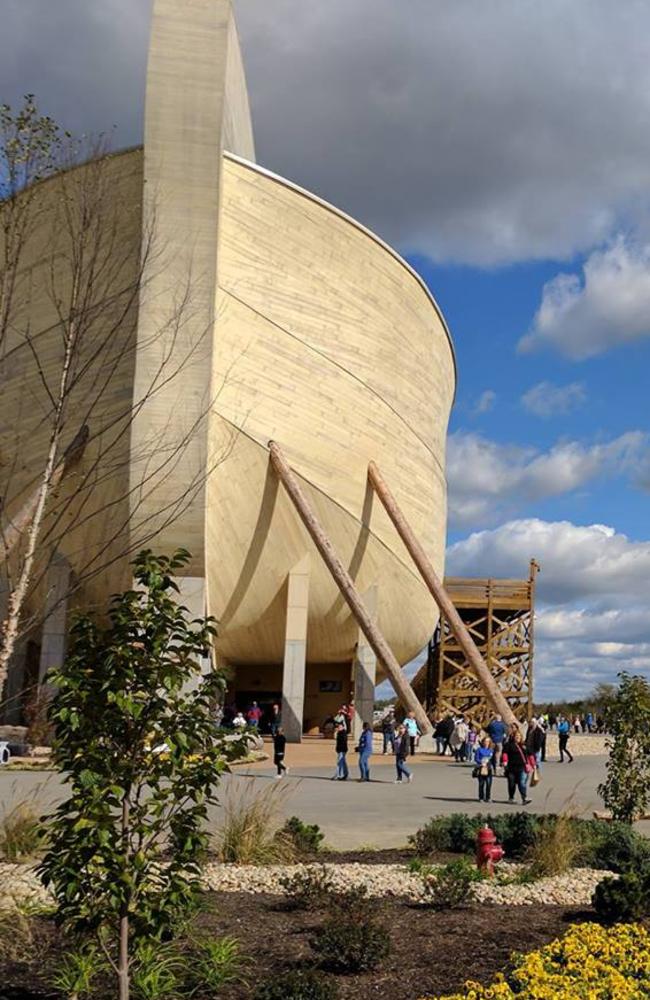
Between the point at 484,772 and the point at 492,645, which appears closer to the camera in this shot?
the point at 484,772

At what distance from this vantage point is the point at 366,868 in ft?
27.8

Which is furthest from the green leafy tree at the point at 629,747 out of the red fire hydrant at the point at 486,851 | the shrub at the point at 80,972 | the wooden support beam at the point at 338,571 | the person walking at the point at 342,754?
the wooden support beam at the point at 338,571

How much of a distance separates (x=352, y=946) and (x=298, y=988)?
0.79m

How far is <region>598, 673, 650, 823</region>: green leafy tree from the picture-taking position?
1141cm

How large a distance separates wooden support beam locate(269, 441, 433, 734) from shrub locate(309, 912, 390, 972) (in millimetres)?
17759

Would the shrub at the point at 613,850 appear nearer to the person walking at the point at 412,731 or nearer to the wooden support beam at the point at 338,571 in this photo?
the person walking at the point at 412,731

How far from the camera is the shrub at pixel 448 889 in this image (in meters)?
6.87

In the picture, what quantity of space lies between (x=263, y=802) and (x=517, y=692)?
3004cm

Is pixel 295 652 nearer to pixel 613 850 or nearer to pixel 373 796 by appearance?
pixel 373 796

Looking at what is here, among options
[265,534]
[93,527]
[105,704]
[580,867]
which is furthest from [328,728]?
A: [105,704]

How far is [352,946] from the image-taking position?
531cm

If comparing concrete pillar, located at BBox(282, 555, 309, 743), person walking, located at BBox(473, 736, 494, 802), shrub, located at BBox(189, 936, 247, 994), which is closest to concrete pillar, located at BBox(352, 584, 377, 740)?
concrete pillar, located at BBox(282, 555, 309, 743)

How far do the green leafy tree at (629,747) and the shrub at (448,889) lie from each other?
15.2 ft

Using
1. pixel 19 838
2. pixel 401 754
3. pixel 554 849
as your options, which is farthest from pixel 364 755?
pixel 19 838
